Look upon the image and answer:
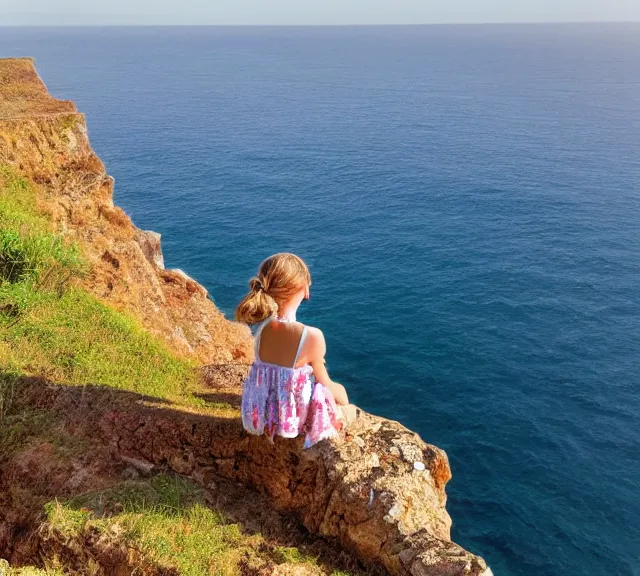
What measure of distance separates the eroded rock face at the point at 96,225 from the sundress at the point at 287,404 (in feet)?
21.7

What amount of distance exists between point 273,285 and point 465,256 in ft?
131

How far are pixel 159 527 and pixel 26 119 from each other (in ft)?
60.0

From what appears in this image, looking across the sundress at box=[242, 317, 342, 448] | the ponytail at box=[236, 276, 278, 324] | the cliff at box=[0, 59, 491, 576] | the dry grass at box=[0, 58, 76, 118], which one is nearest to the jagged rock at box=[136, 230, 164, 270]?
the dry grass at box=[0, 58, 76, 118]

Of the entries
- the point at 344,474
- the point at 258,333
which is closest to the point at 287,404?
the point at 258,333

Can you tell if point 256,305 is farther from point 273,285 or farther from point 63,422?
point 63,422

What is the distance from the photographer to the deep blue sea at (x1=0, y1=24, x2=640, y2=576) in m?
25.6

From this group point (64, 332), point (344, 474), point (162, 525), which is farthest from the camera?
point (64, 332)

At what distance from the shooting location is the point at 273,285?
773 centimetres

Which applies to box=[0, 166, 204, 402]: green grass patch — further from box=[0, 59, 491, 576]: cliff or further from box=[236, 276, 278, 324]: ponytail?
box=[236, 276, 278, 324]: ponytail

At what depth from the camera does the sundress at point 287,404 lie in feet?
27.3

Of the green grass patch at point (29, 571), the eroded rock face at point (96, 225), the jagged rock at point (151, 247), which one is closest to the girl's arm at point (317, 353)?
the green grass patch at point (29, 571)

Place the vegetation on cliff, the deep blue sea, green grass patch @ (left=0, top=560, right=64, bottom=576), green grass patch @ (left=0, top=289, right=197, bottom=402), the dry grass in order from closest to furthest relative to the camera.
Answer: green grass patch @ (left=0, top=560, right=64, bottom=576), the vegetation on cliff, green grass patch @ (left=0, top=289, right=197, bottom=402), the dry grass, the deep blue sea

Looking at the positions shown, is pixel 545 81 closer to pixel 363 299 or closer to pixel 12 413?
pixel 363 299

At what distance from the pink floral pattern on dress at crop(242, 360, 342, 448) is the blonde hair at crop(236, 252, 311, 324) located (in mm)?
1014
